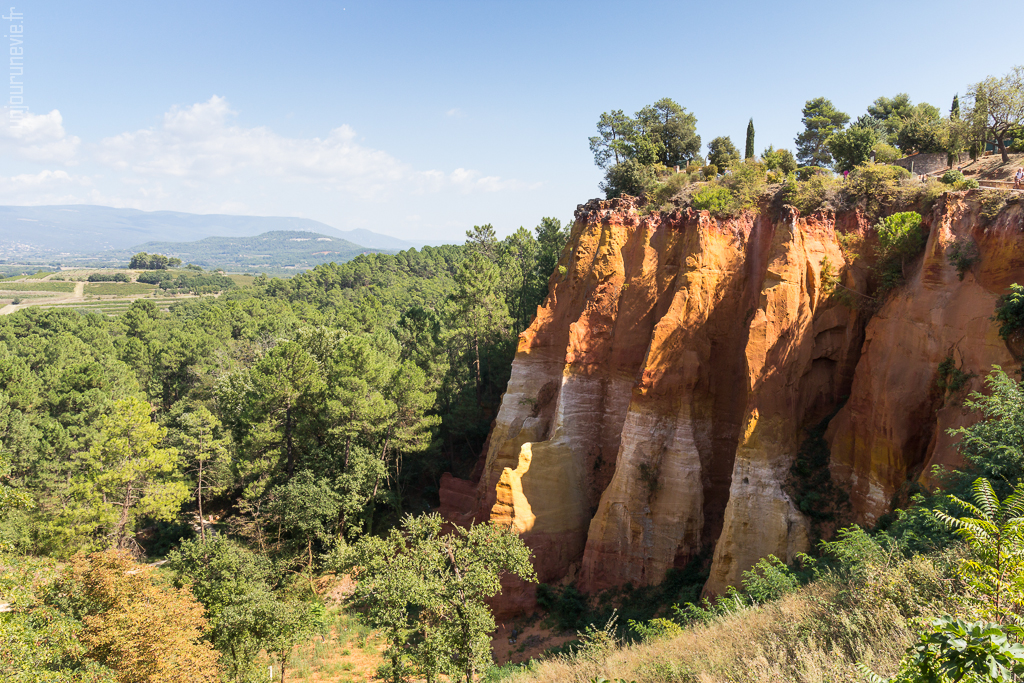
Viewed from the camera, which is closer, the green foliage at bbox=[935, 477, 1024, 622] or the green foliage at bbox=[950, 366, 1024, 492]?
the green foliage at bbox=[935, 477, 1024, 622]

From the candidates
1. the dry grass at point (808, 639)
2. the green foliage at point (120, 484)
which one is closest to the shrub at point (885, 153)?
the dry grass at point (808, 639)

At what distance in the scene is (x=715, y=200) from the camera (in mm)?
21391

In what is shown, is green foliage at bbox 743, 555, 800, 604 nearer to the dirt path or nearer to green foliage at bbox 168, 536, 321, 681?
green foliage at bbox 168, 536, 321, 681

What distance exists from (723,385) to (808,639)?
468 inches

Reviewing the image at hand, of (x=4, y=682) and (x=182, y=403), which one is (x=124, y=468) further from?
(x=182, y=403)

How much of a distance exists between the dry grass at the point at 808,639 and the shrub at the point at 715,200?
14.2 m

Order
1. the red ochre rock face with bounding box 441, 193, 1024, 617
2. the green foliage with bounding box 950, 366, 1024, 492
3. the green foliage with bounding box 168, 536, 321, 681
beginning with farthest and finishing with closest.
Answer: the green foliage with bounding box 168, 536, 321, 681
the red ochre rock face with bounding box 441, 193, 1024, 617
the green foliage with bounding box 950, 366, 1024, 492

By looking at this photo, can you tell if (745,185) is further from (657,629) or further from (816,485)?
(657,629)

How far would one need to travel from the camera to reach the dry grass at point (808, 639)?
24.7 feet

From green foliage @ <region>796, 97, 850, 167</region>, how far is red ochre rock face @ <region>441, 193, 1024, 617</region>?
25274 millimetres

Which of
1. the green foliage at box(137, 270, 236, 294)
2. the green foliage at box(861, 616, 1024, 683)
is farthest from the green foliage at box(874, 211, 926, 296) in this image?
the green foliage at box(137, 270, 236, 294)

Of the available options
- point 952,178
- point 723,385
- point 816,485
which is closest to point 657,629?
point 816,485

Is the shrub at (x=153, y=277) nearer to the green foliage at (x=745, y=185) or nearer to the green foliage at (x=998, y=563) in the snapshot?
the green foliage at (x=745, y=185)

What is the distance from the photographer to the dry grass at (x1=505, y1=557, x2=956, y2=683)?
753 cm
